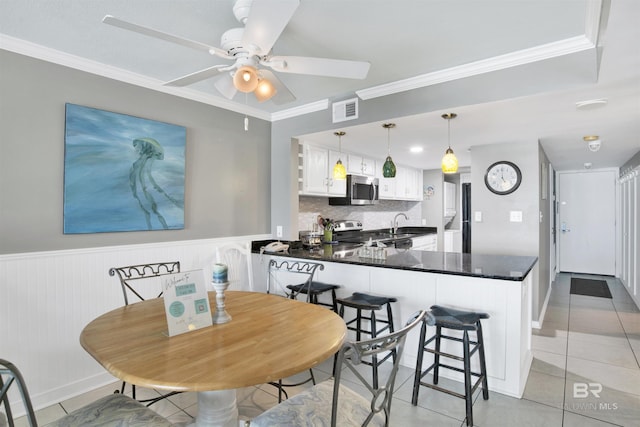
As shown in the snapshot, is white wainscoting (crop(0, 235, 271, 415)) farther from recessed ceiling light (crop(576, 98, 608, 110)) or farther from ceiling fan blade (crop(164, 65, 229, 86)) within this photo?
recessed ceiling light (crop(576, 98, 608, 110))

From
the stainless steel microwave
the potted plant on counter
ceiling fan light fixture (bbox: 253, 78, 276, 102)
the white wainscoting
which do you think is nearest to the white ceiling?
ceiling fan light fixture (bbox: 253, 78, 276, 102)

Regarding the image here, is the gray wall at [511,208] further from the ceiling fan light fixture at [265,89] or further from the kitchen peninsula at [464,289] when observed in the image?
the ceiling fan light fixture at [265,89]

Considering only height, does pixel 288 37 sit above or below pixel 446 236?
above

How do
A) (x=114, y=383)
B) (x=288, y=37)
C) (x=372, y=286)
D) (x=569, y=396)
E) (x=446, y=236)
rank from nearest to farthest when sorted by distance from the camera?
(x=288, y=37)
(x=569, y=396)
(x=114, y=383)
(x=372, y=286)
(x=446, y=236)

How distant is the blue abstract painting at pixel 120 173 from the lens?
251 centimetres

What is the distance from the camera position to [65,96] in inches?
97.5

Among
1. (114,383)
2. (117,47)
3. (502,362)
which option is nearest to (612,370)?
(502,362)

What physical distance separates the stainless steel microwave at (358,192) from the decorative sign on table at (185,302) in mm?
3332

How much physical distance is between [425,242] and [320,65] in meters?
5.03

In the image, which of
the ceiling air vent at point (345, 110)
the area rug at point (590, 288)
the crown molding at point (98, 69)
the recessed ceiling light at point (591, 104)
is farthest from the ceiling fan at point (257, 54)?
the area rug at point (590, 288)

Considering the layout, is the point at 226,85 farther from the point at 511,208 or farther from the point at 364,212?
the point at 364,212

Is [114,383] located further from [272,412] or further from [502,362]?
[502,362]

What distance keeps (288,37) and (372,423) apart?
2161mm

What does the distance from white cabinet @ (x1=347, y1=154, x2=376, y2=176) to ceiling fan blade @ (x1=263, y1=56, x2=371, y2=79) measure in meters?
2.94
